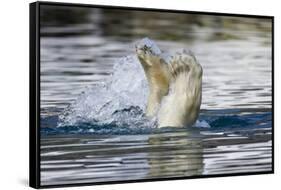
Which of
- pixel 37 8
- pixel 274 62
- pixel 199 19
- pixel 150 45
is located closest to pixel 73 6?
pixel 37 8

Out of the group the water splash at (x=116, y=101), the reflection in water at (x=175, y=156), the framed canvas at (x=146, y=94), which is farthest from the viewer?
the reflection in water at (x=175, y=156)

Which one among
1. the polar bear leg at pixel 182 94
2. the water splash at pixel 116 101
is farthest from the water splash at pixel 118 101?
the polar bear leg at pixel 182 94

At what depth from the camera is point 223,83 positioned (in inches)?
300

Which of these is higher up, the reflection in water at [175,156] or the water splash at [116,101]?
the water splash at [116,101]

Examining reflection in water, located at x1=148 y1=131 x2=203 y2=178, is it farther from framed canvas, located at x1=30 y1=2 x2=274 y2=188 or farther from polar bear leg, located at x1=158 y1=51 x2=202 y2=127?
polar bear leg, located at x1=158 y1=51 x2=202 y2=127

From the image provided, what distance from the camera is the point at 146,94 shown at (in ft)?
23.6

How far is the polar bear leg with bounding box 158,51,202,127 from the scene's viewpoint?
7312 millimetres

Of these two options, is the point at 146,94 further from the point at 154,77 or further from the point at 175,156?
the point at 175,156

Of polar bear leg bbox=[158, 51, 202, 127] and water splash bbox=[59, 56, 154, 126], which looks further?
polar bear leg bbox=[158, 51, 202, 127]

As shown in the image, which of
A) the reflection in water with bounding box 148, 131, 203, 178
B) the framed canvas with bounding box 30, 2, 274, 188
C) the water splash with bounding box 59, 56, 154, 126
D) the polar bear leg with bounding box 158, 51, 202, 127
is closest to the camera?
the framed canvas with bounding box 30, 2, 274, 188

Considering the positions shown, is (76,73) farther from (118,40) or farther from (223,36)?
(223,36)

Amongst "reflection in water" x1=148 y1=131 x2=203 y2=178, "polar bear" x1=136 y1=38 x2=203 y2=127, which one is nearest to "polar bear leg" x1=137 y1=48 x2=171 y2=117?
"polar bear" x1=136 y1=38 x2=203 y2=127

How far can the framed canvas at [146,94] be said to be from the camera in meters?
6.77

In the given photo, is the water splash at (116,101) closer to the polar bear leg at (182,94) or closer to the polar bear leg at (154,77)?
the polar bear leg at (154,77)
